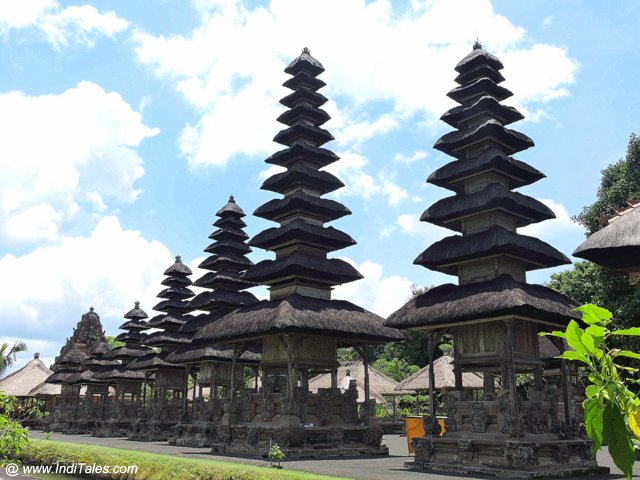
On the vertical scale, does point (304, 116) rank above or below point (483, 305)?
above

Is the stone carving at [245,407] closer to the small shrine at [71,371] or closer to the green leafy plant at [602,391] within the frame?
the green leafy plant at [602,391]

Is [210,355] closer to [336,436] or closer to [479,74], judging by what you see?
[336,436]

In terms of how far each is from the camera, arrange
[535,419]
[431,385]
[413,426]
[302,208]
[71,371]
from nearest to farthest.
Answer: [535,419]
[431,385]
[413,426]
[302,208]
[71,371]

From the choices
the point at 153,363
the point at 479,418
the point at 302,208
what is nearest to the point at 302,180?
the point at 302,208

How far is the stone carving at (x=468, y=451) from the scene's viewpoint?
1625cm

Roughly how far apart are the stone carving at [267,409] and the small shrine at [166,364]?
997 cm

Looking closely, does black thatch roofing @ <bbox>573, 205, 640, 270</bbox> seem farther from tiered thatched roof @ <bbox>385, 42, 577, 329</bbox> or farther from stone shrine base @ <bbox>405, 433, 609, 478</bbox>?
stone shrine base @ <bbox>405, 433, 609, 478</bbox>

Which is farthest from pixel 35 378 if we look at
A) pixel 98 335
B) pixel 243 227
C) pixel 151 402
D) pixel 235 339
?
pixel 235 339

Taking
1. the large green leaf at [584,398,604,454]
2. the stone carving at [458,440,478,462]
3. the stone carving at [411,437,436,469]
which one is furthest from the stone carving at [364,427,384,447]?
the large green leaf at [584,398,604,454]

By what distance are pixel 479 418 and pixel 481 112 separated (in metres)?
10.8

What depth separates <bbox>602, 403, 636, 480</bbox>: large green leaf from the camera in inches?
85.6

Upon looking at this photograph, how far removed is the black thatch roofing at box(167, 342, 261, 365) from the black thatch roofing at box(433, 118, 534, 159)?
14.5 m

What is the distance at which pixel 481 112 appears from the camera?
831 inches

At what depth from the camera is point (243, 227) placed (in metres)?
36.3
